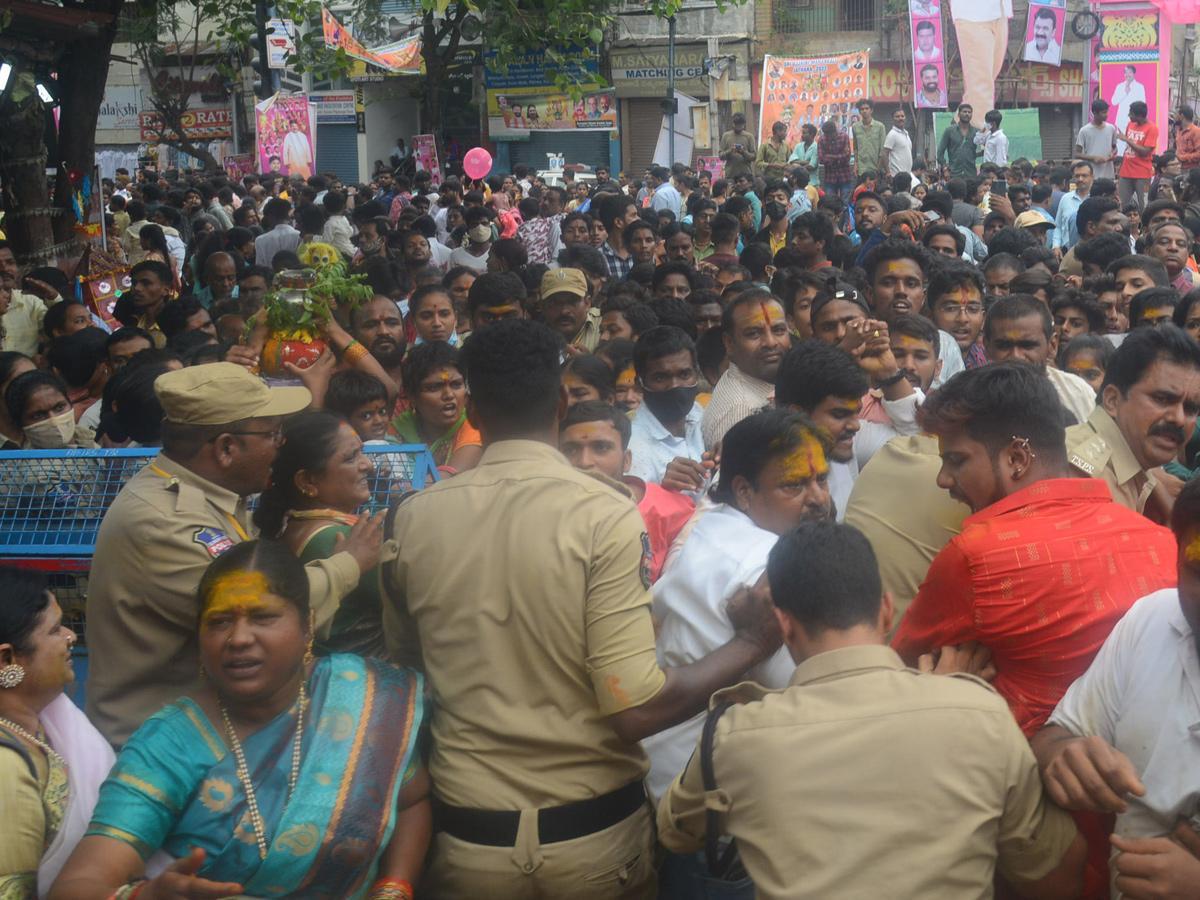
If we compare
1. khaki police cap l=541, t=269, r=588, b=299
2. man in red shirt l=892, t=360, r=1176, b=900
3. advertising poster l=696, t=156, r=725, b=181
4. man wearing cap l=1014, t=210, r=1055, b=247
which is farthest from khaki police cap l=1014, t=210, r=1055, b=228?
advertising poster l=696, t=156, r=725, b=181

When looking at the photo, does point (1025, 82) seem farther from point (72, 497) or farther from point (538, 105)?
point (72, 497)

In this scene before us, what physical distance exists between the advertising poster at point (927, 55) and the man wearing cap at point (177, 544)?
23472 millimetres

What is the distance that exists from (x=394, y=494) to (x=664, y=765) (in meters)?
1.28

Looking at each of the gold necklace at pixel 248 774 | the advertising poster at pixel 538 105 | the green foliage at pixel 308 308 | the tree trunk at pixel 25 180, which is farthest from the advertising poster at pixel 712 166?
the gold necklace at pixel 248 774

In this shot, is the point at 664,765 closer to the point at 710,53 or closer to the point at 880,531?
the point at 880,531

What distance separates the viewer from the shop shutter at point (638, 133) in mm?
31245

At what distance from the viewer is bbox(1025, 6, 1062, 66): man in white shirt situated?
2773cm

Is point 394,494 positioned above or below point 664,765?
above

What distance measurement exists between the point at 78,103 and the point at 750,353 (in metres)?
6.29

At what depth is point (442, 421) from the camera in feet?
15.9

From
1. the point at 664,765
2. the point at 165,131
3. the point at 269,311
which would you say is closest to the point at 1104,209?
the point at 269,311

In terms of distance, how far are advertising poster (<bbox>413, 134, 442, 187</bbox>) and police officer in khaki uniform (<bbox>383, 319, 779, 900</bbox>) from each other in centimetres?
1866

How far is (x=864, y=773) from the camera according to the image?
6.61 feet

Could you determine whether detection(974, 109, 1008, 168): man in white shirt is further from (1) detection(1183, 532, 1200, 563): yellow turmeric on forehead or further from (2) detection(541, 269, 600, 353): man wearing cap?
(1) detection(1183, 532, 1200, 563): yellow turmeric on forehead
